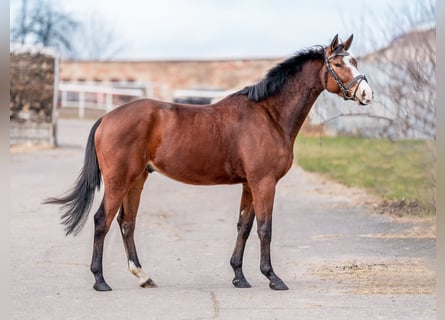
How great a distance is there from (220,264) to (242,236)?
108 cm

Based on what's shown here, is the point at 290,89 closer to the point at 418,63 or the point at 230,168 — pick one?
the point at 230,168

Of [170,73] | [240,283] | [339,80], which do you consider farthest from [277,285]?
[170,73]

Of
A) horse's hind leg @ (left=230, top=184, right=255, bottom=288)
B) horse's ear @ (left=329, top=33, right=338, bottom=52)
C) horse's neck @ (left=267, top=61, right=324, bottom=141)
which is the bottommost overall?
horse's hind leg @ (left=230, top=184, right=255, bottom=288)

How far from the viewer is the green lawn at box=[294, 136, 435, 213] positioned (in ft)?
43.2

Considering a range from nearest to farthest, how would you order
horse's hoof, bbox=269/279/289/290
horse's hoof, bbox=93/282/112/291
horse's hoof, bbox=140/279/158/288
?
horse's hoof, bbox=93/282/112/291, horse's hoof, bbox=269/279/289/290, horse's hoof, bbox=140/279/158/288

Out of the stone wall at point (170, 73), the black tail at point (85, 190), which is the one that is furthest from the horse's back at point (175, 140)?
the stone wall at point (170, 73)

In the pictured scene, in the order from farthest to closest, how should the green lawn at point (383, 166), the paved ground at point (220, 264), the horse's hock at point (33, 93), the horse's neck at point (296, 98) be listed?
the horse's hock at point (33, 93) < the green lawn at point (383, 166) < the horse's neck at point (296, 98) < the paved ground at point (220, 264)

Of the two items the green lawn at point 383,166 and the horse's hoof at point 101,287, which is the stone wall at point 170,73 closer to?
the green lawn at point 383,166

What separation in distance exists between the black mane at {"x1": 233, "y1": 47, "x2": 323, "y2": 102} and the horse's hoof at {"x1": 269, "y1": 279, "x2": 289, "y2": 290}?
190 centimetres

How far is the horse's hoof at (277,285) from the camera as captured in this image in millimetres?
8203

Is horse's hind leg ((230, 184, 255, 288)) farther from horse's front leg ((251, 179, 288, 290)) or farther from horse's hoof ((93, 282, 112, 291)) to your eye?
horse's hoof ((93, 282, 112, 291))

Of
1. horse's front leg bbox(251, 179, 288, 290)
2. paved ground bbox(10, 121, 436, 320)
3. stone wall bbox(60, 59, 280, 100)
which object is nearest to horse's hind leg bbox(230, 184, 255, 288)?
paved ground bbox(10, 121, 436, 320)

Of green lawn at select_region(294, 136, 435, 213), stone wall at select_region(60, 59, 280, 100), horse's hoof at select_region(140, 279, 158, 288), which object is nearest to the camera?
horse's hoof at select_region(140, 279, 158, 288)

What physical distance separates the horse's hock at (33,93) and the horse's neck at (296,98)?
18768 mm
